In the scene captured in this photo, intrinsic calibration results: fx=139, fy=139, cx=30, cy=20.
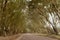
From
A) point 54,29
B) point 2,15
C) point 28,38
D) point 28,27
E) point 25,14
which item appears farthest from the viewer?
point 54,29

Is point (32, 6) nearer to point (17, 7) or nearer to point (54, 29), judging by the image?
point (17, 7)

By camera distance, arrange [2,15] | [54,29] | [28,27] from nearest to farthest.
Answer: [2,15] < [28,27] < [54,29]

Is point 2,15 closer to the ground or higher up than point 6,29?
higher up

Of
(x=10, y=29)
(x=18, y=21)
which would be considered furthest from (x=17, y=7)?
(x=10, y=29)

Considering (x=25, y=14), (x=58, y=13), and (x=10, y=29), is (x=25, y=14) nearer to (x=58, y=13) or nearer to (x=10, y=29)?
(x=10, y=29)

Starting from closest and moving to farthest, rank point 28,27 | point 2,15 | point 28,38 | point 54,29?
point 28,38, point 2,15, point 28,27, point 54,29

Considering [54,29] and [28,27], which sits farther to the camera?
[54,29]

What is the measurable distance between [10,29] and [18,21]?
315mm

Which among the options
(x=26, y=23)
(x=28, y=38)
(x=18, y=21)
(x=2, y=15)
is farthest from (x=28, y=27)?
(x=28, y=38)

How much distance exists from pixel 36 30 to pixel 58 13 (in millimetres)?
904

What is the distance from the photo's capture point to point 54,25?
4.74 metres

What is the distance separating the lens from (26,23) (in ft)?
13.7

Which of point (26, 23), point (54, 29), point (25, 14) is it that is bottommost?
point (54, 29)

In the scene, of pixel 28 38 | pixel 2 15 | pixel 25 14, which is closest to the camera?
pixel 28 38
